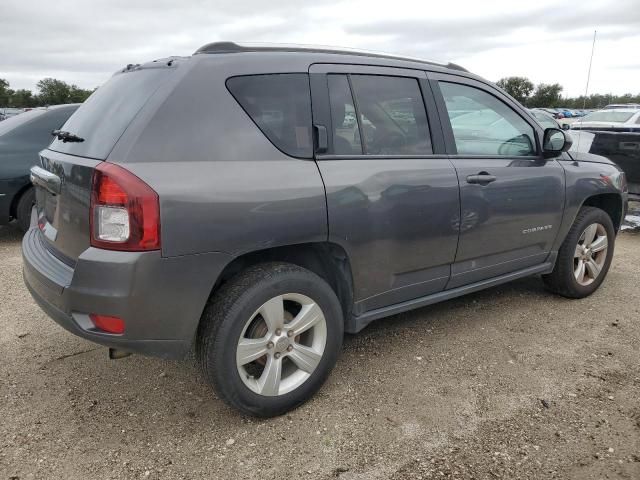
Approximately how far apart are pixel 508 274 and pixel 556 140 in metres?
1.03

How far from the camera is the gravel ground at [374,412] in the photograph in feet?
7.74

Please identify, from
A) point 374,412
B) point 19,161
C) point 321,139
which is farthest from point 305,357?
point 19,161

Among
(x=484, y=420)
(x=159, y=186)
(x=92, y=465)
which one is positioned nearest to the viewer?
(x=159, y=186)

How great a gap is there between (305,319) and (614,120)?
13.3 m

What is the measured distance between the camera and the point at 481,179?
331 centimetres

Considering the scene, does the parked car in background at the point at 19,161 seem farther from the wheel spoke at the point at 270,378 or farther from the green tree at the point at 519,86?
the green tree at the point at 519,86

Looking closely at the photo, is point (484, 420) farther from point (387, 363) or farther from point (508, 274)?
point (508, 274)

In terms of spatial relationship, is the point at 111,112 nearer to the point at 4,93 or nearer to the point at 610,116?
the point at 610,116

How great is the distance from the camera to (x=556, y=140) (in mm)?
3822

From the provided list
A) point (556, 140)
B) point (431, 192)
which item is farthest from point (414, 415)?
point (556, 140)

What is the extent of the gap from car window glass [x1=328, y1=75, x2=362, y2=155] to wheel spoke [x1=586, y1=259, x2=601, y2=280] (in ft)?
8.51

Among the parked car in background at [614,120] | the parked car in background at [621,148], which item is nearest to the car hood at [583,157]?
the parked car in background at [621,148]

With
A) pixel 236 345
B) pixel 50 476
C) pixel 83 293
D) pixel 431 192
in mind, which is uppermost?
pixel 431 192

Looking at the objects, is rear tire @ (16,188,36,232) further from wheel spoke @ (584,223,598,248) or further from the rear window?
wheel spoke @ (584,223,598,248)
